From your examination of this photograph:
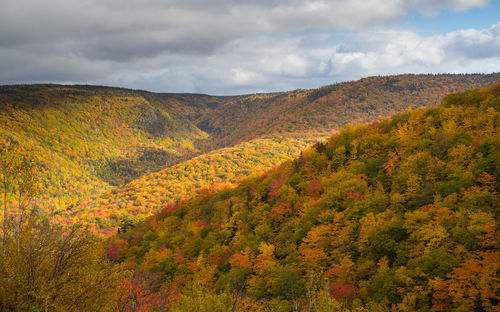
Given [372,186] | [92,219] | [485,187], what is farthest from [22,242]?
[92,219]

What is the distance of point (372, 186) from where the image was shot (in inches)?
2183

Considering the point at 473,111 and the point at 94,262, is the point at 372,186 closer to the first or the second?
the point at 473,111

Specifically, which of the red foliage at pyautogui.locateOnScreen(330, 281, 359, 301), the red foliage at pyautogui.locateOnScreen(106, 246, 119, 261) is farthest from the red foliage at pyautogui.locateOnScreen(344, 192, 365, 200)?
the red foliage at pyautogui.locateOnScreen(106, 246, 119, 261)

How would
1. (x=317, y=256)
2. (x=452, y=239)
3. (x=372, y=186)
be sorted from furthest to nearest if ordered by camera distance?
1. (x=372, y=186)
2. (x=317, y=256)
3. (x=452, y=239)

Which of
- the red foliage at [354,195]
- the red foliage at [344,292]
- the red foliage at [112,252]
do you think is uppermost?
the red foliage at [354,195]

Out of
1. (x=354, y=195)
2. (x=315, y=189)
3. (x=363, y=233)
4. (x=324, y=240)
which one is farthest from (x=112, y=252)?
(x=363, y=233)

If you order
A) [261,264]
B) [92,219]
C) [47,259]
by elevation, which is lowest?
[92,219]

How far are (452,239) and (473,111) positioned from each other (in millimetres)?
38925

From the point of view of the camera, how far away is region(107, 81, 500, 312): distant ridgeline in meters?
28.5

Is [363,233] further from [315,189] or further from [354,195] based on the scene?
[315,189]

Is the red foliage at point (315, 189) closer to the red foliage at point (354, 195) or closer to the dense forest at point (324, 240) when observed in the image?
the dense forest at point (324, 240)

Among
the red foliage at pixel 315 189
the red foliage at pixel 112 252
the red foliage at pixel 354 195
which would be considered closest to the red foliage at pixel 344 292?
the red foliage at pixel 354 195

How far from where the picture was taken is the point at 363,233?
133 ft

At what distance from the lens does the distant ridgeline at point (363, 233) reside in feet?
93.7
